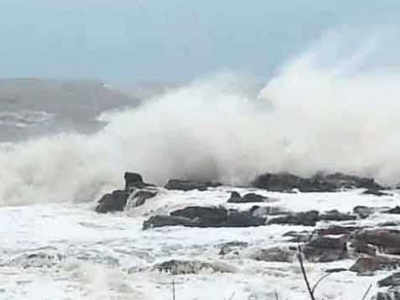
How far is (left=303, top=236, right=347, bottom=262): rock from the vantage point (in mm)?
11273

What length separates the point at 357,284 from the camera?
382 inches

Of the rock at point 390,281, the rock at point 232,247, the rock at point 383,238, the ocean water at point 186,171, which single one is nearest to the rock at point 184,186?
the ocean water at point 186,171

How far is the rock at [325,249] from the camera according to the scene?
1127cm

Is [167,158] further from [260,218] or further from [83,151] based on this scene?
[260,218]

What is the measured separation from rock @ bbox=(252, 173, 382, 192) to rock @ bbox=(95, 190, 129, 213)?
9.52 ft

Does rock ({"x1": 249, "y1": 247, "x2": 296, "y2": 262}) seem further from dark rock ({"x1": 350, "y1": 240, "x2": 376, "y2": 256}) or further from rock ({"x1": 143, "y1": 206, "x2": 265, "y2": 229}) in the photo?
rock ({"x1": 143, "y1": 206, "x2": 265, "y2": 229})

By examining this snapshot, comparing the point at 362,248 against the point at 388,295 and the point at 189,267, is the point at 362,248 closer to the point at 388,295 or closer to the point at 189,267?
the point at 189,267

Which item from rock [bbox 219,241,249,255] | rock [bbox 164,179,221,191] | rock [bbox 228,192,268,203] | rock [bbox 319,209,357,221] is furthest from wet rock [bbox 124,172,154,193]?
rock [bbox 219,241,249,255]

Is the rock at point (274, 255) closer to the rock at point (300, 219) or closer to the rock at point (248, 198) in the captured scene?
the rock at point (300, 219)

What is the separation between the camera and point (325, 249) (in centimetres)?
1152

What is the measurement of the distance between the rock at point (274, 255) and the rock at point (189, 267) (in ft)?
2.27

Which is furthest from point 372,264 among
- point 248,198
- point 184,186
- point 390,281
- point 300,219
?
point 184,186

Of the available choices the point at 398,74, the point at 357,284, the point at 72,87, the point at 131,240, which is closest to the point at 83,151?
the point at 398,74

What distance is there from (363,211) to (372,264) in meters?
4.42
